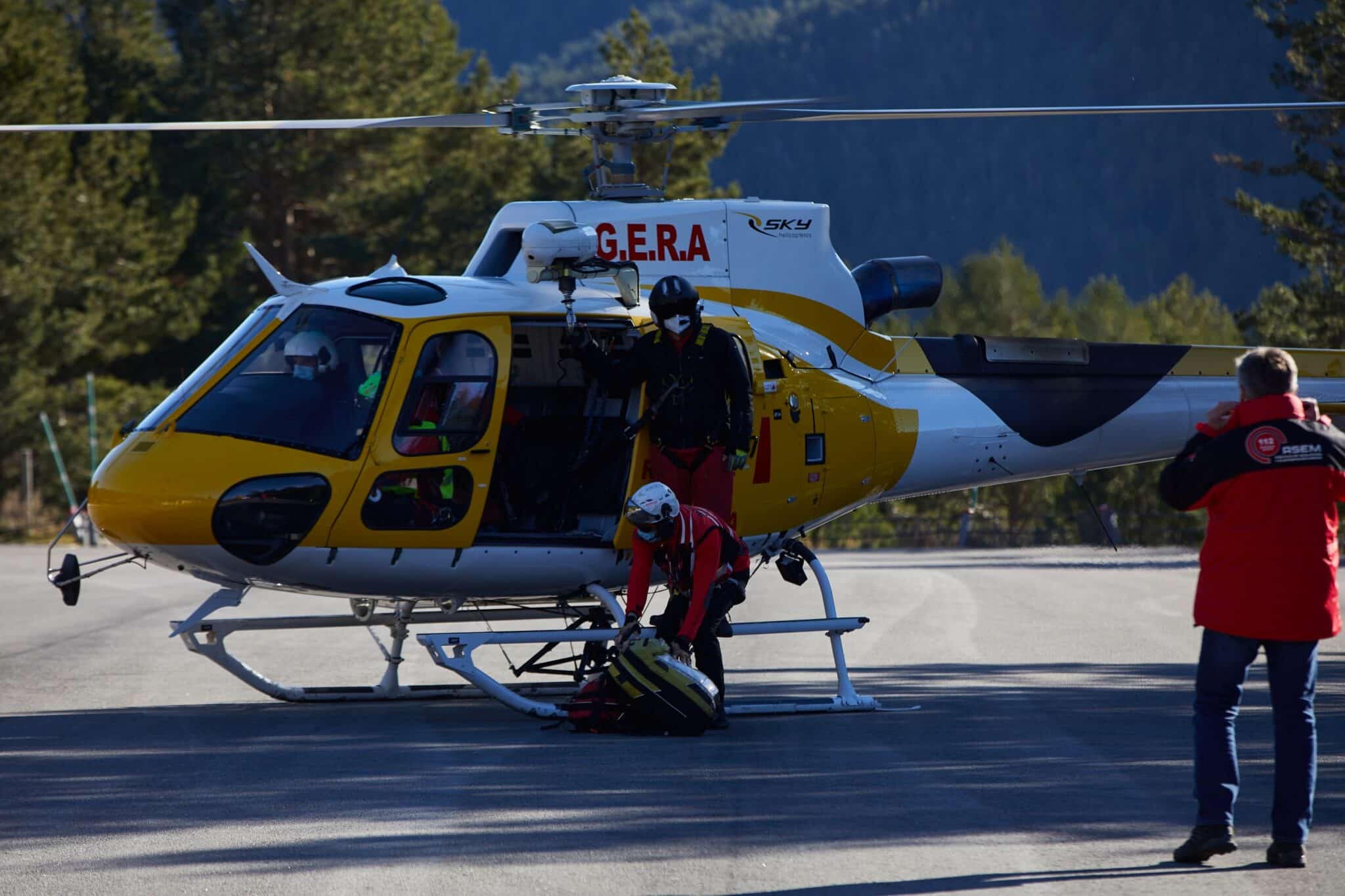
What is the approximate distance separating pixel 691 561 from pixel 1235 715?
3766 millimetres

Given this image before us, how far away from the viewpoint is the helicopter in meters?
9.27

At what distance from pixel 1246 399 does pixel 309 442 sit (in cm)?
504

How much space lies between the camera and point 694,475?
10.0m

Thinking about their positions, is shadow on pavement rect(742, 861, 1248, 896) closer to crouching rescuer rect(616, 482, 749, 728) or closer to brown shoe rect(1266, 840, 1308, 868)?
brown shoe rect(1266, 840, 1308, 868)

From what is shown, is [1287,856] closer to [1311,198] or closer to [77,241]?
[1311,198]

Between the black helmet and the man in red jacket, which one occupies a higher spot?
the black helmet

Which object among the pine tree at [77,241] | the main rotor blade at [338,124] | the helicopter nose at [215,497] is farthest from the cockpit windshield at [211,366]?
the pine tree at [77,241]

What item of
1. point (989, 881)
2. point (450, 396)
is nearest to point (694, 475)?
point (450, 396)

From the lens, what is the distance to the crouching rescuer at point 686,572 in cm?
921

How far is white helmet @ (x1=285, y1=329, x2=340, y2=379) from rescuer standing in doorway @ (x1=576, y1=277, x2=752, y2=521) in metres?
1.43

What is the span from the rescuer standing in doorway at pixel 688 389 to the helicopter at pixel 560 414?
0.72 feet

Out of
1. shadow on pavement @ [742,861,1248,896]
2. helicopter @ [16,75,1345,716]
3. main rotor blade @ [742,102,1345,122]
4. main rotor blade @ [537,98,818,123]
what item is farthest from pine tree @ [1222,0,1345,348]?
shadow on pavement @ [742,861,1248,896]

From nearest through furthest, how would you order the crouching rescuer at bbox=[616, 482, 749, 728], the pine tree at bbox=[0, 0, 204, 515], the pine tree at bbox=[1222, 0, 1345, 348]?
the crouching rescuer at bbox=[616, 482, 749, 728] < the pine tree at bbox=[1222, 0, 1345, 348] < the pine tree at bbox=[0, 0, 204, 515]

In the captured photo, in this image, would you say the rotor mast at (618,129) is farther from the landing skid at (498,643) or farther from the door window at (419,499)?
the landing skid at (498,643)
